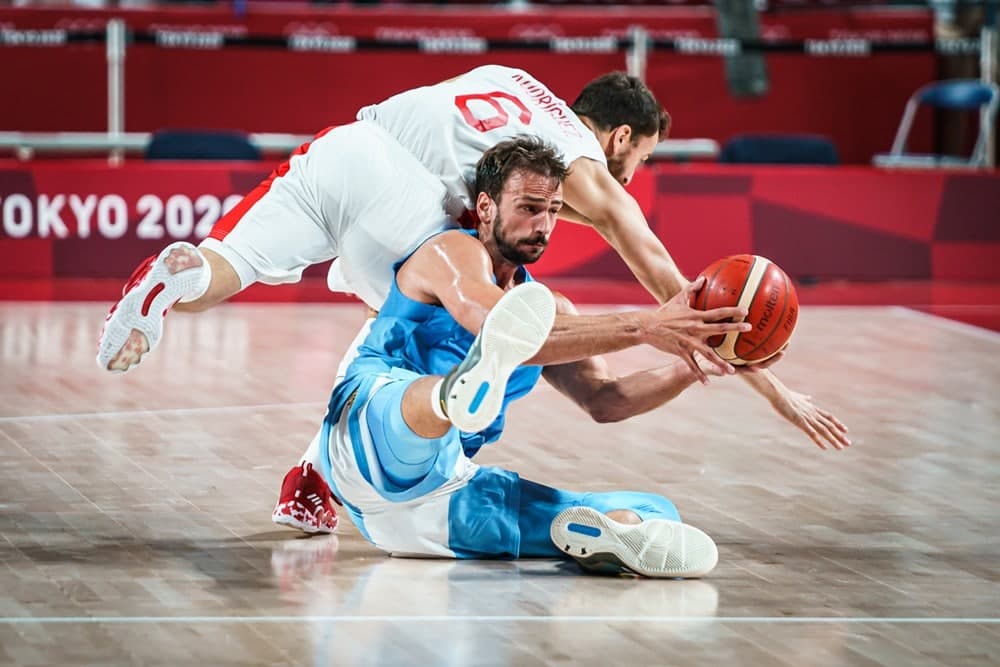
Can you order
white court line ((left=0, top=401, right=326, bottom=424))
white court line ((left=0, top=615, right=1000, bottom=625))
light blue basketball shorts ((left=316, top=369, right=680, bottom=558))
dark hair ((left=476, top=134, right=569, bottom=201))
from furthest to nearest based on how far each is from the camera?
white court line ((left=0, top=401, right=326, bottom=424)) → dark hair ((left=476, top=134, right=569, bottom=201)) → light blue basketball shorts ((left=316, top=369, right=680, bottom=558)) → white court line ((left=0, top=615, right=1000, bottom=625))

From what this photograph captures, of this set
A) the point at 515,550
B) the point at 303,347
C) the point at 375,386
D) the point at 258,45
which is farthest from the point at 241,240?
the point at 258,45

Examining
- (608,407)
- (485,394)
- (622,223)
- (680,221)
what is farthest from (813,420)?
(680,221)

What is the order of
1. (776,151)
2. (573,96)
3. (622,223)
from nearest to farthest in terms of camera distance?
(622,223) < (776,151) < (573,96)

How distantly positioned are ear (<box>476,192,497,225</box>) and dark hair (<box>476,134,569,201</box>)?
0.02 meters

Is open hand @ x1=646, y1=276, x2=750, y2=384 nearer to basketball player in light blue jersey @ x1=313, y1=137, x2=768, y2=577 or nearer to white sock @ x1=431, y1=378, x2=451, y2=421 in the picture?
basketball player in light blue jersey @ x1=313, y1=137, x2=768, y2=577

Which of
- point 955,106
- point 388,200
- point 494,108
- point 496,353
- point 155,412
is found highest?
point 494,108

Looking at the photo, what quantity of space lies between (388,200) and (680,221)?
6981mm

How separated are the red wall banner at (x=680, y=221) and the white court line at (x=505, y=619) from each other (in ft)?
24.3

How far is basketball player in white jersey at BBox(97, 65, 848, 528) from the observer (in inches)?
235

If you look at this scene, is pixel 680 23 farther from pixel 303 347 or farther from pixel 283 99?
pixel 303 347

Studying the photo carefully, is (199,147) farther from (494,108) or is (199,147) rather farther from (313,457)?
(313,457)

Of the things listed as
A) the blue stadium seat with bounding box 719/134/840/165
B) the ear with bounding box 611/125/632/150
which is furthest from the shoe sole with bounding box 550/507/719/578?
the blue stadium seat with bounding box 719/134/840/165

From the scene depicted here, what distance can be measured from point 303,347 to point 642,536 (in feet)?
16.7

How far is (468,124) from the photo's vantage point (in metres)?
6.47
